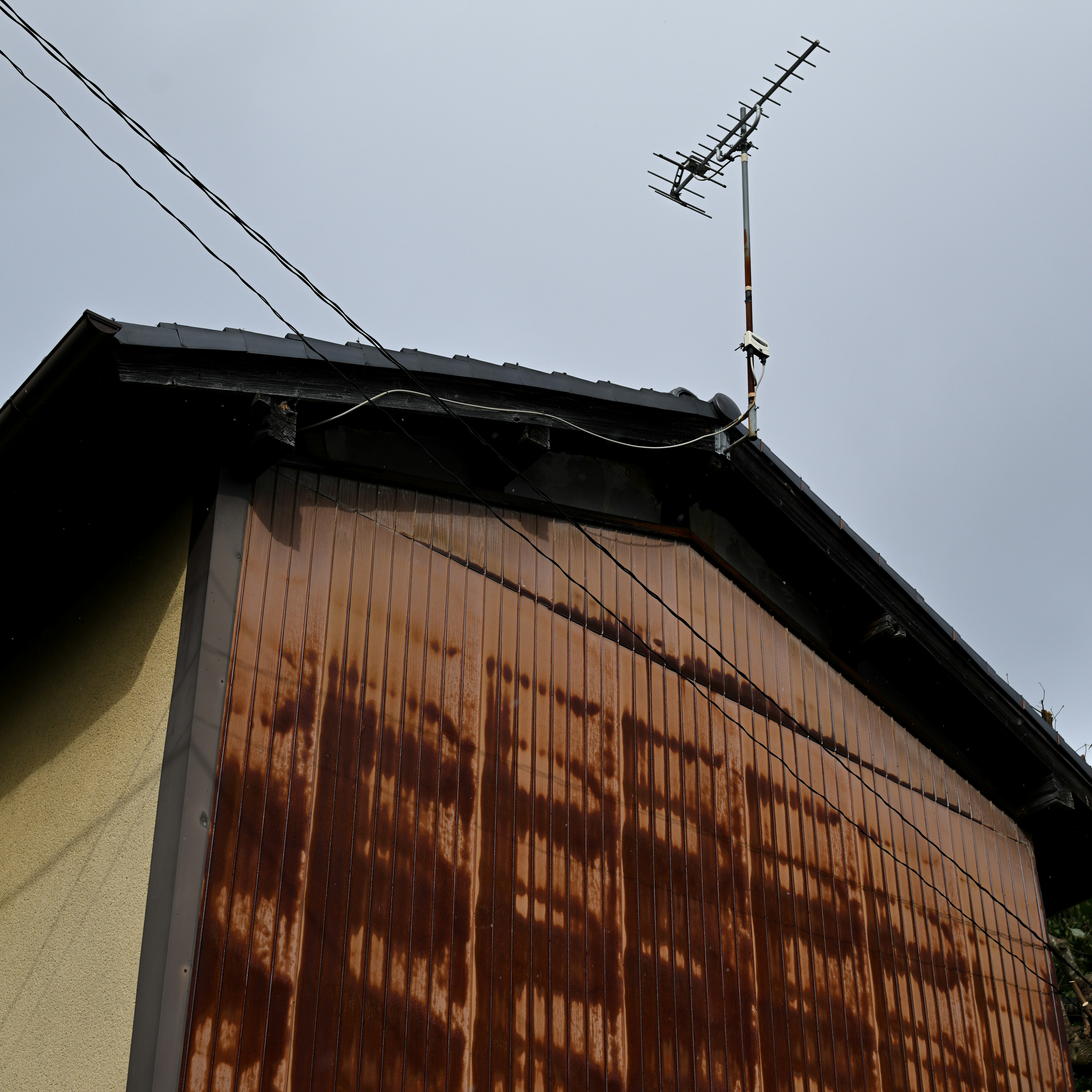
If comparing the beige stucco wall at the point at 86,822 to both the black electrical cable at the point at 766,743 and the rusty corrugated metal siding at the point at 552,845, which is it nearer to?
the rusty corrugated metal siding at the point at 552,845

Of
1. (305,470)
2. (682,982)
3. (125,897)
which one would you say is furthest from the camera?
(682,982)

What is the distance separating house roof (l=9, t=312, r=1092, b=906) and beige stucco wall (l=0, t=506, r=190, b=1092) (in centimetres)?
59

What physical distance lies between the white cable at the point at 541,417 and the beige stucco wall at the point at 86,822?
0.92 meters

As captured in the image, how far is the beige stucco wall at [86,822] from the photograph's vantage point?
568cm

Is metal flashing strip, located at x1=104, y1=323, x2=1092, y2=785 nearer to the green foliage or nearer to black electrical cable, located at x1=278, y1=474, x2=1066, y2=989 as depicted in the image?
black electrical cable, located at x1=278, y1=474, x2=1066, y2=989

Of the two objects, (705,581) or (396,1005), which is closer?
(396,1005)

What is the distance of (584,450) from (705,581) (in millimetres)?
1255

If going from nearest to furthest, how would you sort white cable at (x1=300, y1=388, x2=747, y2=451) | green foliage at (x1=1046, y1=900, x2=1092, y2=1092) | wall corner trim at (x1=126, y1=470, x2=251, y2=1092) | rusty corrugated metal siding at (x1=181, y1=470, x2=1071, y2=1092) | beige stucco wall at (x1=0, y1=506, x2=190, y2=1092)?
1. wall corner trim at (x1=126, y1=470, x2=251, y2=1092)
2. beige stucco wall at (x1=0, y1=506, x2=190, y2=1092)
3. rusty corrugated metal siding at (x1=181, y1=470, x2=1071, y2=1092)
4. white cable at (x1=300, y1=388, x2=747, y2=451)
5. green foliage at (x1=1046, y1=900, x2=1092, y2=1092)

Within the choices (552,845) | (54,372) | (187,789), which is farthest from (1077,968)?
(54,372)

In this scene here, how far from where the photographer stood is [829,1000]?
26.4 feet

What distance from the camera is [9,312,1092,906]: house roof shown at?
237 inches

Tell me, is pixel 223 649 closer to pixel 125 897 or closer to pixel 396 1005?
pixel 125 897

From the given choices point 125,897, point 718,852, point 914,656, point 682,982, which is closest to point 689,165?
point 914,656

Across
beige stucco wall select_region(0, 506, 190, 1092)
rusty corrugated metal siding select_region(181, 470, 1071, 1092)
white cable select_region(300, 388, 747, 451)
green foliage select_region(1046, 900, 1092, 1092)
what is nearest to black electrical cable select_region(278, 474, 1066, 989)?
rusty corrugated metal siding select_region(181, 470, 1071, 1092)
